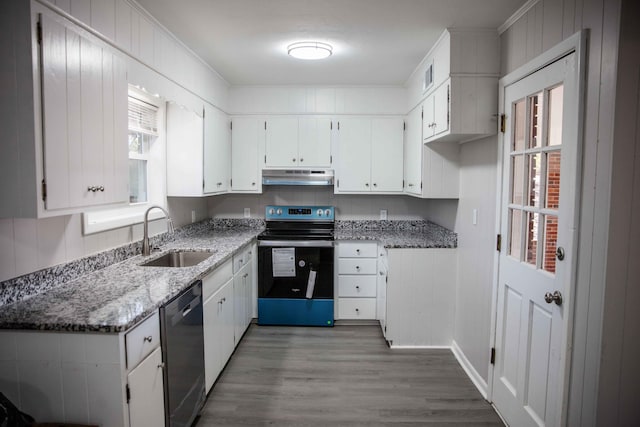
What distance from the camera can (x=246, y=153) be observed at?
Answer: 418cm

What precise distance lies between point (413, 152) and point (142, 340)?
113 inches

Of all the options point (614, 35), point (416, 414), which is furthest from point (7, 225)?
point (614, 35)

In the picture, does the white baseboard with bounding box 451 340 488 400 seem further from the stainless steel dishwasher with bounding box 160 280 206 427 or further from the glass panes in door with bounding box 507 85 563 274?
the stainless steel dishwasher with bounding box 160 280 206 427

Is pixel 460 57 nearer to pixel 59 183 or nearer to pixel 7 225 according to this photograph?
pixel 59 183

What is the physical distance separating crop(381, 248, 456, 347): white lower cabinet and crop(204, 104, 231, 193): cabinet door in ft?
5.78

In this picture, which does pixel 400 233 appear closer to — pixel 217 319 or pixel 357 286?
pixel 357 286

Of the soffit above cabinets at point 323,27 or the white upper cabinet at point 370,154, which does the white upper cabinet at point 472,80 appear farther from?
the white upper cabinet at point 370,154

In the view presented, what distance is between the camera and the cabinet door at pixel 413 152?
3510mm

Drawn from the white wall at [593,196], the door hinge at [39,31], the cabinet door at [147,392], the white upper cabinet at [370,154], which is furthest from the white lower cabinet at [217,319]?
the white wall at [593,196]

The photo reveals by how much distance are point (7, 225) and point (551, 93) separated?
2.64 m

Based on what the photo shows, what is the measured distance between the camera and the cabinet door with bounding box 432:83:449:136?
2686mm

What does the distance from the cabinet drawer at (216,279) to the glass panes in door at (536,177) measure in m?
1.90

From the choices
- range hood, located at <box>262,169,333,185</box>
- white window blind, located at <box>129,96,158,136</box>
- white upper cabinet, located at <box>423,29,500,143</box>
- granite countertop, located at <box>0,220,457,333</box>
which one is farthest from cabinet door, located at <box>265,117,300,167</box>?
white upper cabinet, located at <box>423,29,500,143</box>

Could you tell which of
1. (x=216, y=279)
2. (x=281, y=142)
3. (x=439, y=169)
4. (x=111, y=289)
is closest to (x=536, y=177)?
(x=439, y=169)
